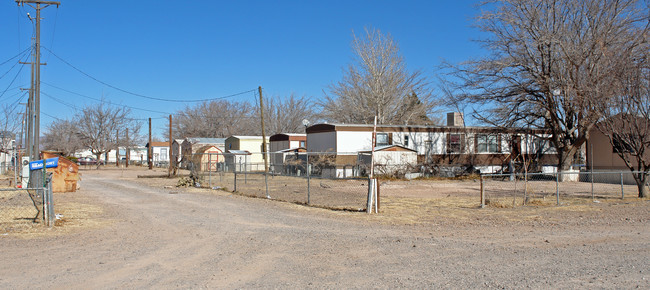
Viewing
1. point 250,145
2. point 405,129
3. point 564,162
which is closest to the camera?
point 564,162

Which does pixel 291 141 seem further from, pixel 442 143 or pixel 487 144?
pixel 487 144

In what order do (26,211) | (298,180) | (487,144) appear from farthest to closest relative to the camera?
(487,144) < (298,180) < (26,211)

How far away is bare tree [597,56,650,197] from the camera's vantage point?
16.9m

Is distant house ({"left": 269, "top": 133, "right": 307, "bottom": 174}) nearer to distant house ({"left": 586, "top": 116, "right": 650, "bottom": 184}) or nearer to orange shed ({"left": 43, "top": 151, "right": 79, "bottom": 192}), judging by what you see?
orange shed ({"left": 43, "top": 151, "right": 79, "bottom": 192})

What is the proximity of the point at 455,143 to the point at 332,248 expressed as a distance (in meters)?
27.5

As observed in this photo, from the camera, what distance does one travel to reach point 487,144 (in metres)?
35.0

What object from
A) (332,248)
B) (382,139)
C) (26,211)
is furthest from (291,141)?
(332,248)

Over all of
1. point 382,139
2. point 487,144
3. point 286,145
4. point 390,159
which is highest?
point 382,139

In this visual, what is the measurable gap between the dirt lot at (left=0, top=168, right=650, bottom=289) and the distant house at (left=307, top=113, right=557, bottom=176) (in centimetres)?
1774

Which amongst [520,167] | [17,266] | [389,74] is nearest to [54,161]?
[17,266]

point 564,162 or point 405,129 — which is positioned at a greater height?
point 405,129

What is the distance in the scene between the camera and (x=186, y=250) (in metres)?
8.45

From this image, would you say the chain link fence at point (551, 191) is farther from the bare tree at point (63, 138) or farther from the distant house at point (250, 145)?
the bare tree at point (63, 138)

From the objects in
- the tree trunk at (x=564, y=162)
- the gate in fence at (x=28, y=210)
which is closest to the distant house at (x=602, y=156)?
the tree trunk at (x=564, y=162)
